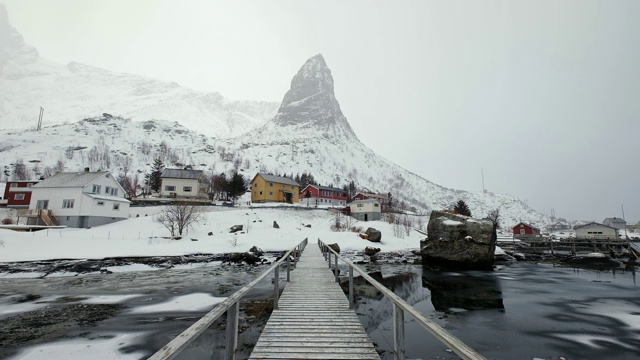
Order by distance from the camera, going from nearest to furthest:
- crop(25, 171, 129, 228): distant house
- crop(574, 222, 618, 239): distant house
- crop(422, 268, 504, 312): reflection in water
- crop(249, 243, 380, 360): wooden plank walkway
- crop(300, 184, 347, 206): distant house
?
crop(249, 243, 380, 360): wooden plank walkway < crop(422, 268, 504, 312): reflection in water < crop(25, 171, 129, 228): distant house < crop(574, 222, 618, 239): distant house < crop(300, 184, 347, 206): distant house

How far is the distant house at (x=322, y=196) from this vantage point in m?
76.9

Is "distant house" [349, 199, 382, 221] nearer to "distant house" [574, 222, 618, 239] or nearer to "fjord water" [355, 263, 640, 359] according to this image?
"fjord water" [355, 263, 640, 359]

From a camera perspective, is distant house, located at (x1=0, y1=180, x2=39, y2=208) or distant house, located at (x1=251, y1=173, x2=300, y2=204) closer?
distant house, located at (x1=0, y1=180, x2=39, y2=208)

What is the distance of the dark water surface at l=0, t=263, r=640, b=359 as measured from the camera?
8.83m

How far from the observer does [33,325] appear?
1027 cm

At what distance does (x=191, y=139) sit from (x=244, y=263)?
178m

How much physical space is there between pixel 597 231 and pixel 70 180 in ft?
349

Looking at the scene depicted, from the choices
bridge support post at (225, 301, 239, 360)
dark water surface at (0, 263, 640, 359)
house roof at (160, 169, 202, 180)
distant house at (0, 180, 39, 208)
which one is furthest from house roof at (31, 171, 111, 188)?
bridge support post at (225, 301, 239, 360)

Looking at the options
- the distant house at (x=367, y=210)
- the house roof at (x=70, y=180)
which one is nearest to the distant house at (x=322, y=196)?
the distant house at (x=367, y=210)

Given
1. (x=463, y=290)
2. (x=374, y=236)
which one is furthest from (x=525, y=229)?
(x=463, y=290)

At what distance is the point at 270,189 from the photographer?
68438 mm

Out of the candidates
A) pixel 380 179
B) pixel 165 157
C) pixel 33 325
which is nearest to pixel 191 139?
pixel 165 157

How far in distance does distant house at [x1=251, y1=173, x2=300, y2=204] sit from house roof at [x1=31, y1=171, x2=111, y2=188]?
101 ft

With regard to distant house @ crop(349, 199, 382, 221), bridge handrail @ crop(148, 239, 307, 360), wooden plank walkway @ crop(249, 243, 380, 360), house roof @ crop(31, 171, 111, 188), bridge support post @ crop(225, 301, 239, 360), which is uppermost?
house roof @ crop(31, 171, 111, 188)
